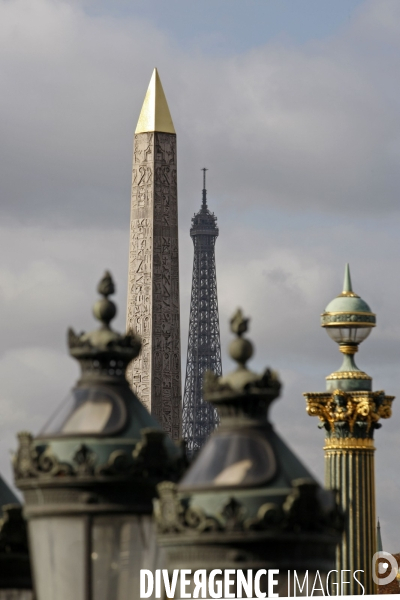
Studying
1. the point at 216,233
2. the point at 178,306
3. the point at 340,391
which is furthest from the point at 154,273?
the point at 216,233

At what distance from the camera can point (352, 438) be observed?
19578 mm

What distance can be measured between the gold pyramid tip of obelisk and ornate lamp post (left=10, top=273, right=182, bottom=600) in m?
43.0

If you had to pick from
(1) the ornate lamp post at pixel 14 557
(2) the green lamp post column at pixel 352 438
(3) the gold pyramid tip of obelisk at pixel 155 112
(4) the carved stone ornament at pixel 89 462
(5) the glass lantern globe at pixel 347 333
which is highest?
(3) the gold pyramid tip of obelisk at pixel 155 112

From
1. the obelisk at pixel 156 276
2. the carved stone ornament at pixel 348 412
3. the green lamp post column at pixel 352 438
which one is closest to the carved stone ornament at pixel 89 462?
the green lamp post column at pixel 352 438

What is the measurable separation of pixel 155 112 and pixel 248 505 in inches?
1785

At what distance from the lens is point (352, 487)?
1939cm

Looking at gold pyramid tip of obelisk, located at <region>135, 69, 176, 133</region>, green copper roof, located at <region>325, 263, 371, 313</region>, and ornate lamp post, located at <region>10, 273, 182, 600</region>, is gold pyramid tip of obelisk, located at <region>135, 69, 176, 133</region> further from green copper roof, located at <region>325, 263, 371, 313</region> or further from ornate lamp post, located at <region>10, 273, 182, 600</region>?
ornate lamp post, located at <region>10, 273, 182, 600</region>

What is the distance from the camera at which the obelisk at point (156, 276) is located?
50.1 metres

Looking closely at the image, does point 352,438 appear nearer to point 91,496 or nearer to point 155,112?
point 91,496

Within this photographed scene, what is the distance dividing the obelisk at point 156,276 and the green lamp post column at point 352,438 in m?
29.8

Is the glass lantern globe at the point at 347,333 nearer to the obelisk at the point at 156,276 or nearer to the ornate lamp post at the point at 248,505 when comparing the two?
the ornate lamp post at the point at 248,505

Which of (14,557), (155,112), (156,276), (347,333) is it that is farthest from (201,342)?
(14,557)

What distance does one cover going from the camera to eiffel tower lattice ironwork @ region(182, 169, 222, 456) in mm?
93938

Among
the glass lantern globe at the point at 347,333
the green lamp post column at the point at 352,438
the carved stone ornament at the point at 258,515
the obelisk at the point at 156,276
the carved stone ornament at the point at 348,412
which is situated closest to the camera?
the carved stone ornament at the point at 258,515
